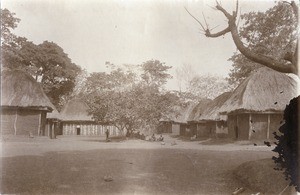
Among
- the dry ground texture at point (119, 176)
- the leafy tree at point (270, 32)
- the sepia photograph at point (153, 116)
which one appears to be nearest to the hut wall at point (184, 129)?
the sepia photograph at point (153, 116)

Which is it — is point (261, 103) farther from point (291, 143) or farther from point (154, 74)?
point (291, 143)

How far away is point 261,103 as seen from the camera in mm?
16984

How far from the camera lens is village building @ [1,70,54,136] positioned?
18.7 metres

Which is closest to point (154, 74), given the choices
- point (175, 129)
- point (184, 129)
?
point (184, 129)

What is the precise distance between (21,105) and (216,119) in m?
11.8

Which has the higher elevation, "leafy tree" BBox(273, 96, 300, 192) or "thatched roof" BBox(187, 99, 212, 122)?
"thatched roof" BBox(187, 99, 212, 122)

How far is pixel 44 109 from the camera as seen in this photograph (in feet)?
64.8

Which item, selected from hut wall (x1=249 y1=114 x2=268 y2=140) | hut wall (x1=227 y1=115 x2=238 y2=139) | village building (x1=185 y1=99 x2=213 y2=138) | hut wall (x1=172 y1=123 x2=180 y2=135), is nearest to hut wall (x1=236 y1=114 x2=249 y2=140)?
hut wall (x1=249 y1=114 x2=268 y2=140)

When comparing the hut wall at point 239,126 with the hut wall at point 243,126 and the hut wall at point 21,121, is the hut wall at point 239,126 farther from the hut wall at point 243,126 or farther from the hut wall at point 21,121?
the hut wall at point 21,121

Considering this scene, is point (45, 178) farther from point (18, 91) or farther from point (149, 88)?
point (149, 88)

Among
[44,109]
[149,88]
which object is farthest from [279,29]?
[44,109]

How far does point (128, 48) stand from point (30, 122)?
41.8 ft

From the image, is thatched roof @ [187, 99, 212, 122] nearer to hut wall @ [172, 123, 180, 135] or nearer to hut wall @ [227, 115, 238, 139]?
hut wall @ [227, 115, 238, 139]

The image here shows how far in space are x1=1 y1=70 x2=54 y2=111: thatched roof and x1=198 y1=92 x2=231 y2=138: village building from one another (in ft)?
34.0
